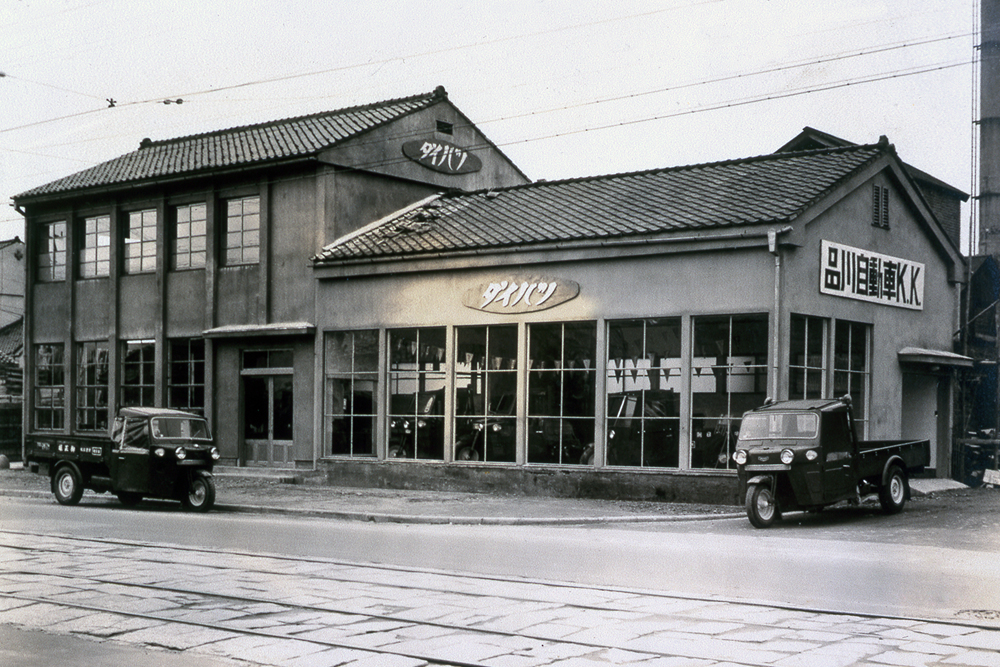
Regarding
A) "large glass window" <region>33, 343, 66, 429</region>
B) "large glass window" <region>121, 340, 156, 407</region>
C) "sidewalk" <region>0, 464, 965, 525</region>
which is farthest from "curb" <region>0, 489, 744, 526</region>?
"large glass window" <region>33, 343, 66, 429</region>

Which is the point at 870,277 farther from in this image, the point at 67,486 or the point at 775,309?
the point at 67,486

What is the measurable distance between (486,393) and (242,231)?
8888mm

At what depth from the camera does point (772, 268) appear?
1989cm

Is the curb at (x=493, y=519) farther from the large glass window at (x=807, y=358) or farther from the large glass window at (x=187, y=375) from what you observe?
the large glass window at (x=187, y=375)

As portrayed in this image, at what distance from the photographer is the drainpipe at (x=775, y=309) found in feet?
64.4

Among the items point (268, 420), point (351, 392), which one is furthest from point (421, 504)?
point (268, 420)

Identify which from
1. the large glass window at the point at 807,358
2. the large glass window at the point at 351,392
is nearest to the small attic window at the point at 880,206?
the large glass window at the point at 807,358

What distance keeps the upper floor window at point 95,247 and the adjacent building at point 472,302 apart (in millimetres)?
94

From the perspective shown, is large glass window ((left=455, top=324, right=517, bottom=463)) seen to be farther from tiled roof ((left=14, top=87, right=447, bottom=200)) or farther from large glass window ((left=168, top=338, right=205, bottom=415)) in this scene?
large glass window ((left=168, top=338, right=205, bottom=415))

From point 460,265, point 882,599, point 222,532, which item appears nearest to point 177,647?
point 882,599

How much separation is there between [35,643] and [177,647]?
108 centimetres

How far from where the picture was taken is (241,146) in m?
29.8

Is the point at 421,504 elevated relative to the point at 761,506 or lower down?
lower down

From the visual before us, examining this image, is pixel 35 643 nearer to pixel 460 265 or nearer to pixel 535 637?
pixel 535 637
